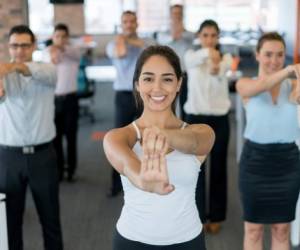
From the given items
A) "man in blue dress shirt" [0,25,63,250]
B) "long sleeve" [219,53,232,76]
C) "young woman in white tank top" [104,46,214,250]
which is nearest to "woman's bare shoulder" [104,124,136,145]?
"young woman in white tank top" [104,46,214,250]

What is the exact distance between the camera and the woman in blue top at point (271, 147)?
3.02m

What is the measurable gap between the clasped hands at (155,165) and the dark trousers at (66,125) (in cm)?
384

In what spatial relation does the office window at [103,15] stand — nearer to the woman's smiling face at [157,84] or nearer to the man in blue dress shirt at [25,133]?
the man in blue dress shirt at [25,133]

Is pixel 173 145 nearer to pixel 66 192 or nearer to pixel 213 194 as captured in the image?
pixel 213 194

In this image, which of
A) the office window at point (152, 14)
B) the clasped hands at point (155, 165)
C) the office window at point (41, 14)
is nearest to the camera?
the clasped hands at point (155, 165)

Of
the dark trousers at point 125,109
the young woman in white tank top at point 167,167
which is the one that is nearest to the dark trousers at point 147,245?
the young woman in white tank top at point 167,167

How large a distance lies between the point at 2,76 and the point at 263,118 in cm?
144

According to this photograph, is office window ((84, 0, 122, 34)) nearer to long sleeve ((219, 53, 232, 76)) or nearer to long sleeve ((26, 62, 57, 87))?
long sleeve ((219, 53, 232, 76))

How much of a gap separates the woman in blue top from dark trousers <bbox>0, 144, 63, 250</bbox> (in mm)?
1140

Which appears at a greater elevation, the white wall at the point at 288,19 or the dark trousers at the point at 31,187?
the white wall at the point at 288,19

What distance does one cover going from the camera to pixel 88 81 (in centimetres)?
773

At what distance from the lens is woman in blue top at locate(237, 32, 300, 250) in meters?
3.02

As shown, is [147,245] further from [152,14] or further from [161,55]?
[152,14]

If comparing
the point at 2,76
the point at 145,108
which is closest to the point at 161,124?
the point at 145,108
